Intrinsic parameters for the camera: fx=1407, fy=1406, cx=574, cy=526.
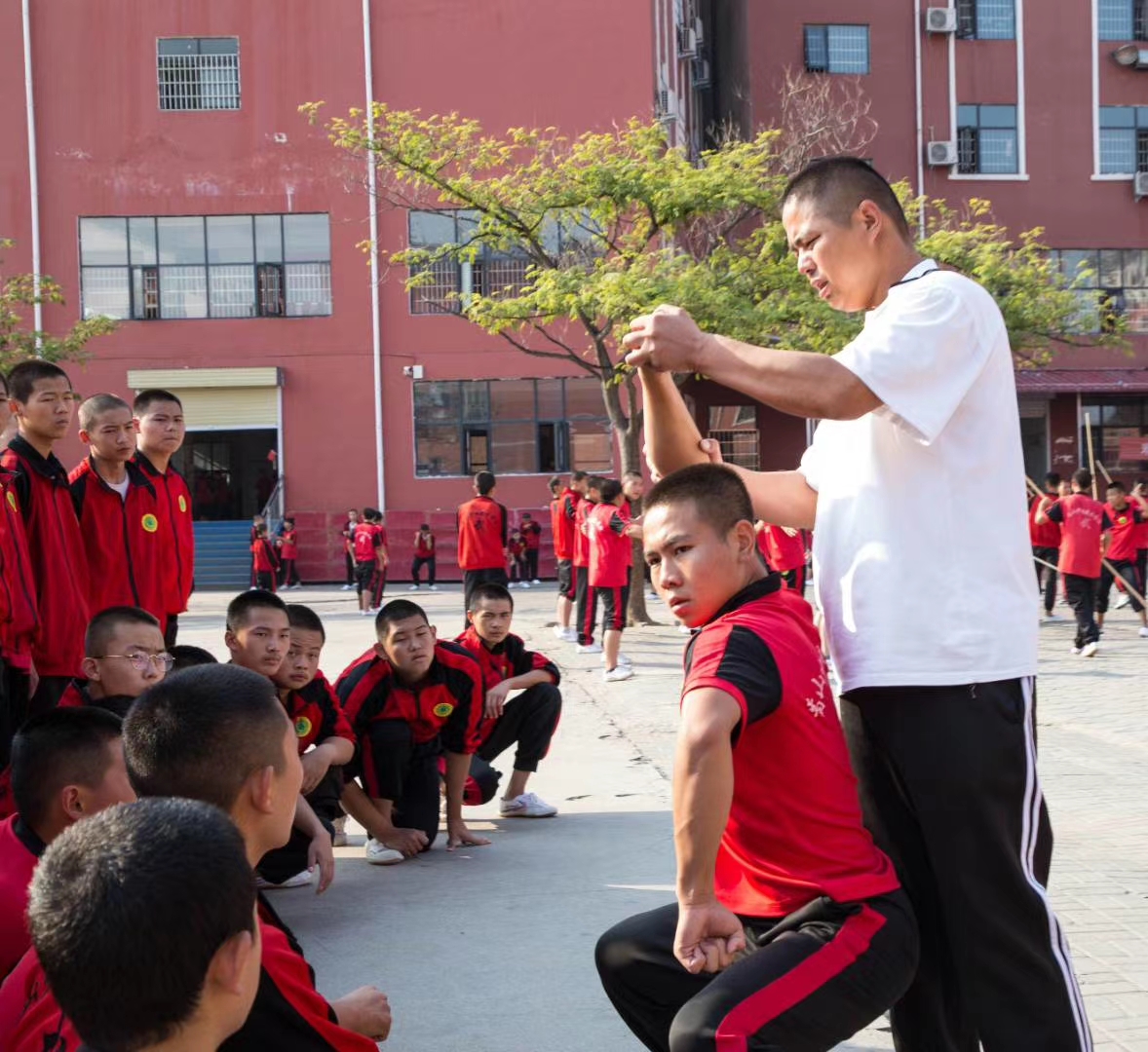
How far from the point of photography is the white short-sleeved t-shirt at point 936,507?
2.78 metres

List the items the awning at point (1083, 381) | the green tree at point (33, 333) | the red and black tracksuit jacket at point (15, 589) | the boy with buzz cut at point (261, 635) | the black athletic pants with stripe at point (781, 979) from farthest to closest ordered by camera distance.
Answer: the awning at point (1083, 381)
the green tree at point (33, 333)
the boy with buzz cut at point (261, 635)
the red and black tracksuit jacket at point (15, 589)
the black athletic pants with stripe at point (781, 979)

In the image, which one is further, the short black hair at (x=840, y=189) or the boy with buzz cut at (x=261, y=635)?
the boy with buzz cut at (x=261, y=635)

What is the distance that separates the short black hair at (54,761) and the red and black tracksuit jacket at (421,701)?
256 centimetres

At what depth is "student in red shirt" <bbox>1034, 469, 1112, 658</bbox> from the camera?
43.7 ft

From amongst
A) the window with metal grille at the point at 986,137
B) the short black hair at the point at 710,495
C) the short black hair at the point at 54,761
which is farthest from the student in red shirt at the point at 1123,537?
the window with metal grille at the point at 986,137

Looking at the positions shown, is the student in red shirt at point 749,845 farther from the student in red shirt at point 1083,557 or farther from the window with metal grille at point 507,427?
the window with metal grille at point 507,427

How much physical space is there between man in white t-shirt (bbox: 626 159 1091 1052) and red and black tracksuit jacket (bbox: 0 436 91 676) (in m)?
3.37

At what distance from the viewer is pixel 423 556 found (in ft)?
83.8

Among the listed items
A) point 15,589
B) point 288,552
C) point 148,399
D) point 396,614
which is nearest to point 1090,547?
point 396,614

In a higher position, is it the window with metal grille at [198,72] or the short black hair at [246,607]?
the window with metal grille at [198,72]

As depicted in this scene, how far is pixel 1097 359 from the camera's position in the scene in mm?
32188

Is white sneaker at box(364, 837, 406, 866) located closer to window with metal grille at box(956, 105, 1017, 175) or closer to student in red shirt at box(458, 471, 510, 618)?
student in red shirt at box(458, 471, 510, 618)

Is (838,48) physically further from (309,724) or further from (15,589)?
(15,589)

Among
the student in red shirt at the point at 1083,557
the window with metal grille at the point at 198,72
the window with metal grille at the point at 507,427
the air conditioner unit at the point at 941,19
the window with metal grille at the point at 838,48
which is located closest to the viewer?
the student in red shirt at the point at 1083,557
